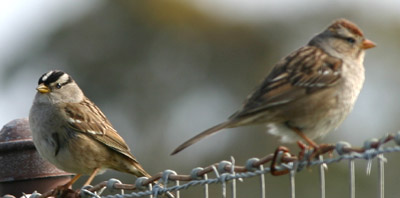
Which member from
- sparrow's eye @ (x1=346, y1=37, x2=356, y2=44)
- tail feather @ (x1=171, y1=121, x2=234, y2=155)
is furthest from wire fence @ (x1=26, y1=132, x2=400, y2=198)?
sparrow's eye @ (x1=346, y1=37, x2=356, y2=44)

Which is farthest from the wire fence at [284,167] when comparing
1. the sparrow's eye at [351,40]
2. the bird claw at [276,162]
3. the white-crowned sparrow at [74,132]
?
the sparrow's eye at [351,40]

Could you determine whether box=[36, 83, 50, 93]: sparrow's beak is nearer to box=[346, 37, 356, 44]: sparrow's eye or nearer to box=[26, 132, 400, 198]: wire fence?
box=[346, 37, 356, 44]: sparrow's eye

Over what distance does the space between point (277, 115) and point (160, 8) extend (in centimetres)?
2217

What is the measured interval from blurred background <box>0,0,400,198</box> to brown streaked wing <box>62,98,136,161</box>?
8.76 metres

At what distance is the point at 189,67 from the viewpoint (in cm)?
2511

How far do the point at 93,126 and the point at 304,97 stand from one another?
1.95 m

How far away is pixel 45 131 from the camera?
6754 millimetres

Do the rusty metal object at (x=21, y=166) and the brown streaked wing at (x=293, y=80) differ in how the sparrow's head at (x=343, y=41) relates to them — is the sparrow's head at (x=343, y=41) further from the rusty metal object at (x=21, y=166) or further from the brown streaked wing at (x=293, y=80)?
the rusty metal object at (x=21, y=166)

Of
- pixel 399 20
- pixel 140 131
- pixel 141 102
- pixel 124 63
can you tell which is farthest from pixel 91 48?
pixel 399 20

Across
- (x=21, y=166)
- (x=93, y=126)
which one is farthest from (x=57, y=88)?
(x=21, y=166)

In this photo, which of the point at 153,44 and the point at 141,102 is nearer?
the point at 141,102

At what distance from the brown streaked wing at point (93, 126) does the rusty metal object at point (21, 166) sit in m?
1.02

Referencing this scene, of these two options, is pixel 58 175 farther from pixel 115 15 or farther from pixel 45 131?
pixel 115 15

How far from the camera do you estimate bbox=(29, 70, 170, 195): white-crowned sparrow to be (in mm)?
6789
